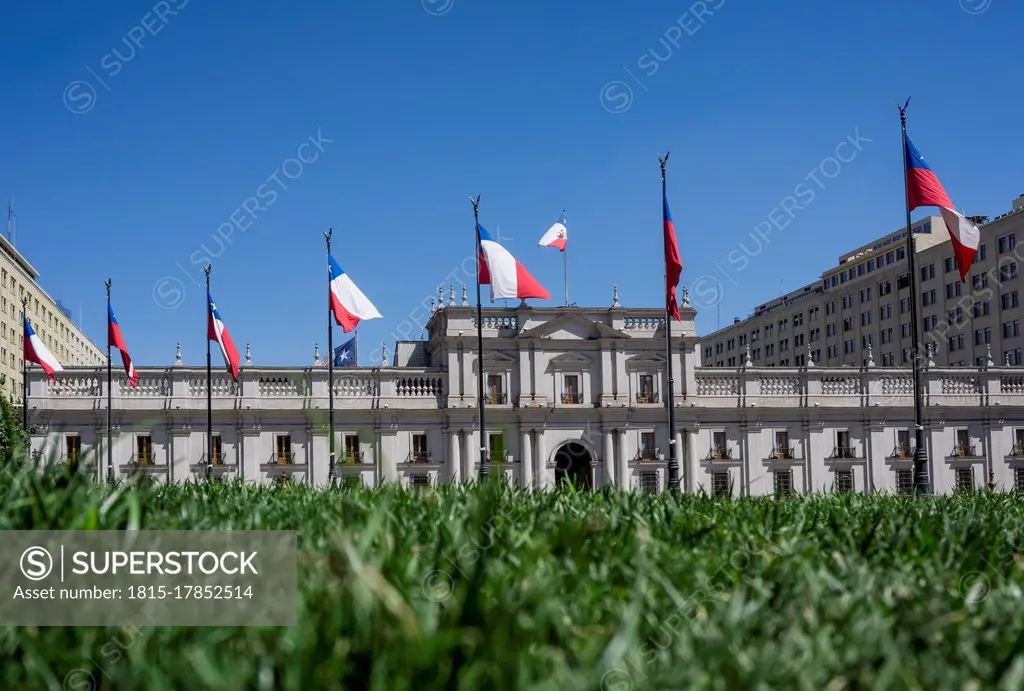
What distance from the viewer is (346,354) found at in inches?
2525

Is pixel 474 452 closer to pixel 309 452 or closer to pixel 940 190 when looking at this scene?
pixel 309 452

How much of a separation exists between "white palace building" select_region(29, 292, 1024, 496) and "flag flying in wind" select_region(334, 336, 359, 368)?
3828 mm

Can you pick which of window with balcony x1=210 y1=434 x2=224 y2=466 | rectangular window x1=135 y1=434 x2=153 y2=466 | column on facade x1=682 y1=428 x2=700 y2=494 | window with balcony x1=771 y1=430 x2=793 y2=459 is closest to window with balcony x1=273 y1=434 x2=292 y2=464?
window with balcony x1=210 y1=434 x2=224 y2=466

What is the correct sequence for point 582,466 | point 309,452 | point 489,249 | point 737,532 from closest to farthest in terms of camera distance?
point 737,532
point 489,249
point 309,452
point 582,466

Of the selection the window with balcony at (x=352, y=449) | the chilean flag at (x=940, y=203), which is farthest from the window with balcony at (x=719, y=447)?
the chilean flag at (x=940, y=203)

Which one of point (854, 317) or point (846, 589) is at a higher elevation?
point (854, 317)

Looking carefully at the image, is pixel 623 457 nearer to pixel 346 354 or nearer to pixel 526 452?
pixel 526 452

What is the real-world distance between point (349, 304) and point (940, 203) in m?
22.0

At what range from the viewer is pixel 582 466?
62344mm

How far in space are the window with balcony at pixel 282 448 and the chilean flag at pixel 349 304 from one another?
2181 centimetres

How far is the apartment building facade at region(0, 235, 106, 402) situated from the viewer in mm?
84312

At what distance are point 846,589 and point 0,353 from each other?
9011cm

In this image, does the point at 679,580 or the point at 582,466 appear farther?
the point at 582,466

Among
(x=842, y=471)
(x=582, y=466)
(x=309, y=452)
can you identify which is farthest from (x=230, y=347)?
(x=842, y=471)
